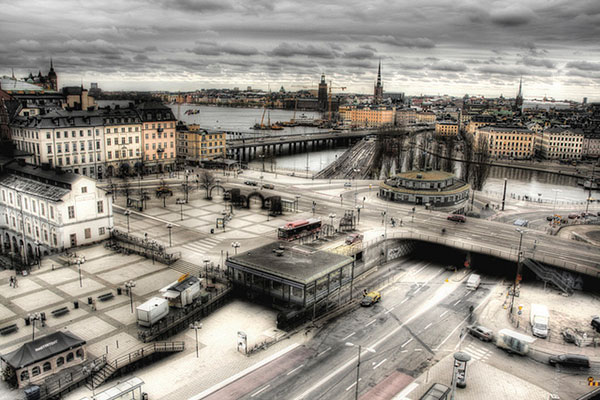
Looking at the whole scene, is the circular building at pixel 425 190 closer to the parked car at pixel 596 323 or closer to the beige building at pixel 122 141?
the parked car at pixel 596 323

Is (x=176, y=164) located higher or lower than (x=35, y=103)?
lower

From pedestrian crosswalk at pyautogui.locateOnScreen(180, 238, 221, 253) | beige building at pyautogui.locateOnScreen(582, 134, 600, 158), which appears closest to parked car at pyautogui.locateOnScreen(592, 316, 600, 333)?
pedestrian crosswalk at pyautogui.locateOnScreen(180, 238, 221, 253)

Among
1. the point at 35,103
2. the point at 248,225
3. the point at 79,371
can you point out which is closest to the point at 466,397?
the point at 79,371

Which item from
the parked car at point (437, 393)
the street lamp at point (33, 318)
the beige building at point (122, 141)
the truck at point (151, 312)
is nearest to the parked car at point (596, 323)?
the parked car at point (437, 393)

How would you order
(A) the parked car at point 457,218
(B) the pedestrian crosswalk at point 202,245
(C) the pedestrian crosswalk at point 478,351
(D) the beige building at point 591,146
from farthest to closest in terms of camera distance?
(D) the beige building at point 591,146 → (A) the parked car at point 457,218 → (B) the pedestrian crosswalk at point 202,245 → (C) the pedestrian crosswalk at point 478,351

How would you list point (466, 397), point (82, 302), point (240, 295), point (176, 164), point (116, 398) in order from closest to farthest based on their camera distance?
point (116, 398), point (466, 397), point (82, 302), point (240, 295), point (176, 164)

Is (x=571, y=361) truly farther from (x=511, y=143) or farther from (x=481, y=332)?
(x=511, y=143)

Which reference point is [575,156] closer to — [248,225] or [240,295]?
[248,225]
